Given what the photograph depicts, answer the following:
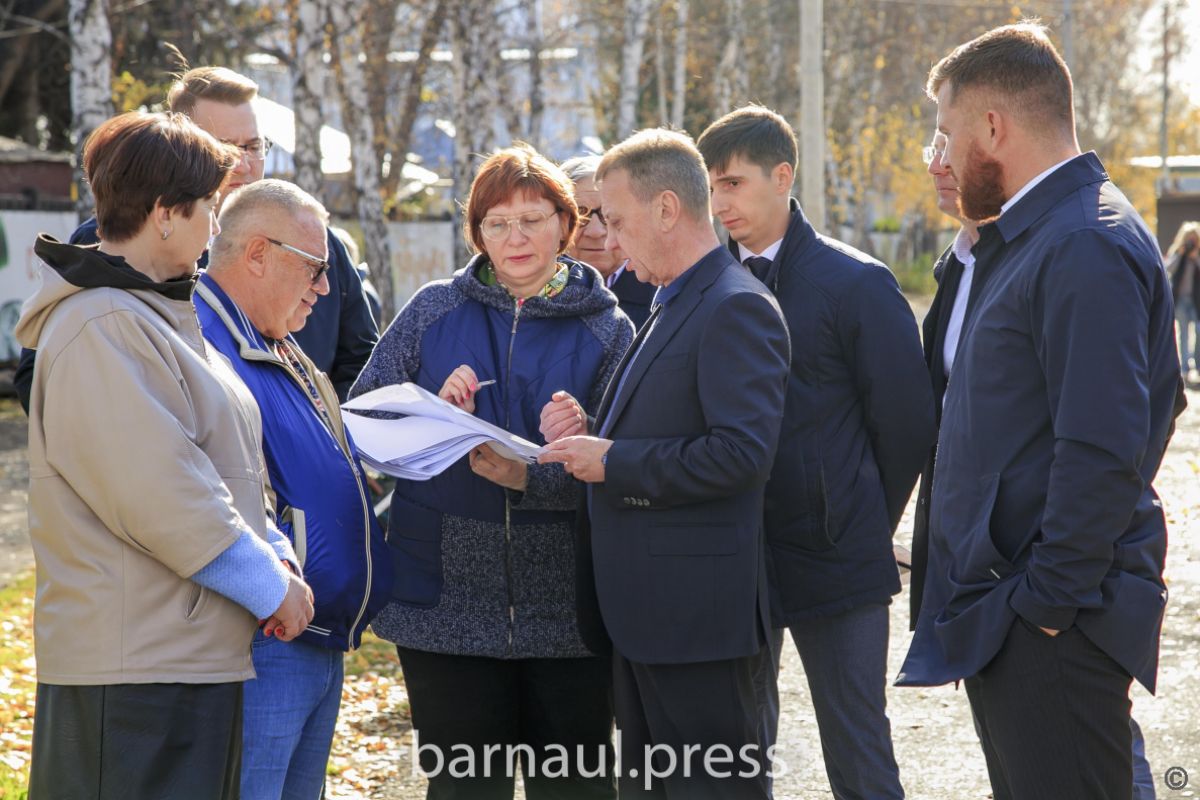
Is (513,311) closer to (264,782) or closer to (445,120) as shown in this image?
(264,782)

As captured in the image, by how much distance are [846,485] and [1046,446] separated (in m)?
1.16

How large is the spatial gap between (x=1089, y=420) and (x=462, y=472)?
178 centimetres

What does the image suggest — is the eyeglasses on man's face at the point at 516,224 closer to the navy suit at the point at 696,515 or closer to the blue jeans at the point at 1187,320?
the navy suit at the point at 696,515

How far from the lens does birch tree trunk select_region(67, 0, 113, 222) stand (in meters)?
13.5

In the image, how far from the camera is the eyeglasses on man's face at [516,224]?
3.83 metres

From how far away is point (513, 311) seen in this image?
3873mm

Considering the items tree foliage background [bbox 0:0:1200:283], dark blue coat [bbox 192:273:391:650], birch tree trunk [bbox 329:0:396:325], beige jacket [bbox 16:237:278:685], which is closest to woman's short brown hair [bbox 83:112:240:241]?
beige jacket [bbox 16:237:278:685]

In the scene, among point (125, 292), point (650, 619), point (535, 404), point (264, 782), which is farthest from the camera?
point (535, 404)

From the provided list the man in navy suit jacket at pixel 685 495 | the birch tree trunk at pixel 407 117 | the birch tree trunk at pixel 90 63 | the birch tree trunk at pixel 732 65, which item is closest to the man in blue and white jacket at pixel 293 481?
the man in navy suit jacket at pixel 685 495

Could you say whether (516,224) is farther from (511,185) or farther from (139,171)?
(139,171)

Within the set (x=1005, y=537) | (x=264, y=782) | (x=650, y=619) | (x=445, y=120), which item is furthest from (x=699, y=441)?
(x=445, y=120)

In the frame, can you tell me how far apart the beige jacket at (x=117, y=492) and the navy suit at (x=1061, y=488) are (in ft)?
5.32

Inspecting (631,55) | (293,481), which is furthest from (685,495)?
(631,55)

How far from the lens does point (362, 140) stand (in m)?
16.0
